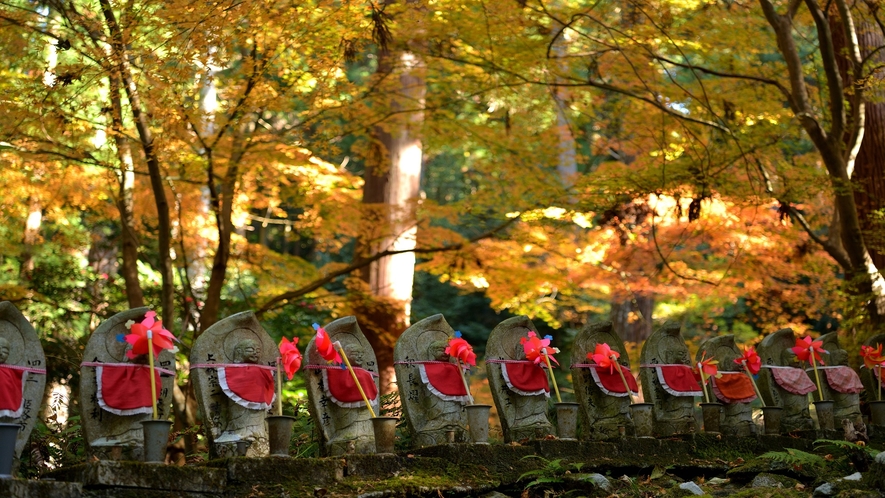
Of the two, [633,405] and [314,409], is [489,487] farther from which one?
[633,405]

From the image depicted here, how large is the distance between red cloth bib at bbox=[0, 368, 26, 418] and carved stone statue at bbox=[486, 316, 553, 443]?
3.19 m

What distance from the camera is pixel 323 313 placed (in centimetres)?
1356

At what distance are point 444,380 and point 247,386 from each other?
4.91 feet

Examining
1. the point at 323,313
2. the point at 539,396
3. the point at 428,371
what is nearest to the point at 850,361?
the point at 539,396

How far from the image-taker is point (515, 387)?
7023 mm

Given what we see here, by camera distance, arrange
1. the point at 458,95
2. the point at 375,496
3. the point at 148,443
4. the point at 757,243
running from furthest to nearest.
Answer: the point at 757,243 < the point at 458,95 < the point at 375,496 < the point at 148,443

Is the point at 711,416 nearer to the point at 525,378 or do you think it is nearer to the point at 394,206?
the point at 525,378

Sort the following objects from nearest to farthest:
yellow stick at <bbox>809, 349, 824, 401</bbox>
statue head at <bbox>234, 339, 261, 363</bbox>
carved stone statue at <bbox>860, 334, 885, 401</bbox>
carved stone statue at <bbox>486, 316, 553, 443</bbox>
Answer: statue head at <bbox>234, 339, 261, 363</bbox>
carved stone statue at <bbox>486, 316, 553, 443</bbox>
yellow stick at <bbox>809, 349, 824, 401</bbox>
carved stone statue at <bbox>860, 334, 885, 401</bbox>

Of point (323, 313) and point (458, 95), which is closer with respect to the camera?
point (458, 95)

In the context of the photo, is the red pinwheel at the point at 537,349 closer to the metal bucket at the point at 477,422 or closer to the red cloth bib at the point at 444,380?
the red cloth bib at the point at 444,380

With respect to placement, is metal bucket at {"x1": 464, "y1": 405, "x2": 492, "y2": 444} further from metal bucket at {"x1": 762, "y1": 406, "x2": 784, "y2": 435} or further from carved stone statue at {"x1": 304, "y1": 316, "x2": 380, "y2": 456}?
metal bucket at {"x1": 762, "y1": 406, "x2": 784, "y2": 435}

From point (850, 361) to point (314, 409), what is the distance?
6.05 metres

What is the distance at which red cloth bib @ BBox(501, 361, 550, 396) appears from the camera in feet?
23.1

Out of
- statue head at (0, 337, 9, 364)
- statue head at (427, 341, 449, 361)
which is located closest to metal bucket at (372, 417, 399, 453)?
statue head at (427, 341, 449, 361)
